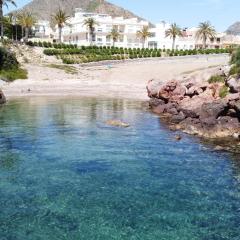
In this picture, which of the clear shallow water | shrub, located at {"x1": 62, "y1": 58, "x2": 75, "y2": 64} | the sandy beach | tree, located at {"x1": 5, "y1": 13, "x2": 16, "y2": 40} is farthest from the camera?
tree, located at {"x1": 5, "y1": 13, "x2": 16, "y2": 40}

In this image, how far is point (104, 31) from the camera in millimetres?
147125

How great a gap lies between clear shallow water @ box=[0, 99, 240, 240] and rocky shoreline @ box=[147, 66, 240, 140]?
2.69 m

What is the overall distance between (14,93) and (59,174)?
49.9 meters

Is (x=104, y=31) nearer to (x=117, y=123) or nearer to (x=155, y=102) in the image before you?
(x=155, y=102)

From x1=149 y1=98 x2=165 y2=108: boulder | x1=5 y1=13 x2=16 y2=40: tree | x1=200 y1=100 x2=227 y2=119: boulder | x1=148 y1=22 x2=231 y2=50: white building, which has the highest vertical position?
x1=5 y1=13 x2=16 y2=40: tree

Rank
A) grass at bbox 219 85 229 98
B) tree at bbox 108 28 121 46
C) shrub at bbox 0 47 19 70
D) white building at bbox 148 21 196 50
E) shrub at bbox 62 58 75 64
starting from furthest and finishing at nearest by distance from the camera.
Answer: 1. white building at bbox 148 21 196 50
2. tree at bbox 108 28 121 46
3. shrub at bbox 62 58 75 64
4. shrub at bbox 0 47 19 70
5. grass at bbox 219 85 229 98

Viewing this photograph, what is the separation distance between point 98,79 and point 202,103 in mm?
47792

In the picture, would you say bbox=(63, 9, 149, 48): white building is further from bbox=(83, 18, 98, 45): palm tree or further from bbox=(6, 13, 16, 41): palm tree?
bbox=(6, 13, 16, 41): palm tree

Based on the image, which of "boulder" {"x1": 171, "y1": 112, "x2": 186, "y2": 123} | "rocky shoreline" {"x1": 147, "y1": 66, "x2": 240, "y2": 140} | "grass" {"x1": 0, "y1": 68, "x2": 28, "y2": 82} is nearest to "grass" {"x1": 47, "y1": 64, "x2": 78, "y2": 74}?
"grass" {"x1": 0, "y1": 68, "x2": 28, "y2": 82}

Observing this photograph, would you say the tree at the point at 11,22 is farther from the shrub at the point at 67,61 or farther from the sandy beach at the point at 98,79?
the sandy beach at the point at 98,79

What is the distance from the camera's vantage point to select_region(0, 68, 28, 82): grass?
275 ft

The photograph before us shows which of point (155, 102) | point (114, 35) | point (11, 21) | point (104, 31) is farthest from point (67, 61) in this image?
point (155, 102)

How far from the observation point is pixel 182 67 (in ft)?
342

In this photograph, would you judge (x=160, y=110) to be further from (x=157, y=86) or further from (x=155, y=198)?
(x=155, y=198)
